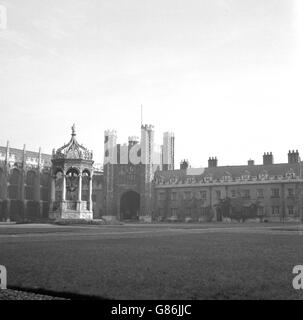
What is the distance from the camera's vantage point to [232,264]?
10461 millimetres

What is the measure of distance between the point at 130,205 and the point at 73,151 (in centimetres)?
2582

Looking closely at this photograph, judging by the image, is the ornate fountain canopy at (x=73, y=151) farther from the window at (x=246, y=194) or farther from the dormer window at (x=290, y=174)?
the dormer window at (x=290, y=174)

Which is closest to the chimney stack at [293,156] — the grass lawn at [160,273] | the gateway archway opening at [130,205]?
the gateway archway opening at [130,205]

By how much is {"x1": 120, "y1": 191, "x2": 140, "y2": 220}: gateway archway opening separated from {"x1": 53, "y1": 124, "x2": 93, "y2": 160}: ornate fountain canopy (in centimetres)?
2415

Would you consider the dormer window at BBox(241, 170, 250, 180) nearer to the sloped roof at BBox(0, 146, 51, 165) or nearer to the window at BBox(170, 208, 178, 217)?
the window at BBox(170, 208, 178, 217)

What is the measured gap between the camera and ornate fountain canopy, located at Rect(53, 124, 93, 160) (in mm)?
45906

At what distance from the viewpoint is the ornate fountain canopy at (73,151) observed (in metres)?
45.9

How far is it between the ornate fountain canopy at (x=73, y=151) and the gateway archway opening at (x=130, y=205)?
2415 cm

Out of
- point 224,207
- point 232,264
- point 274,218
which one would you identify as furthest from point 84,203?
point 232,264

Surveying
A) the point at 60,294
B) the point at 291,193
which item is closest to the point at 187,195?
the point at 291,193

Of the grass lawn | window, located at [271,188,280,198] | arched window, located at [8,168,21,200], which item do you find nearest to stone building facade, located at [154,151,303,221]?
window, located at [271,188,280,198]

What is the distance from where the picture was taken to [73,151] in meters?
46.6
